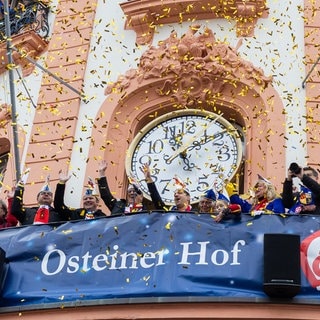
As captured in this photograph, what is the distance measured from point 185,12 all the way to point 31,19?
114 inches

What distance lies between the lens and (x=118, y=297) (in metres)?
8.23

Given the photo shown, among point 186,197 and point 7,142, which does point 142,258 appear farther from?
point 7,142

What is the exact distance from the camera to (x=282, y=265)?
794 cm

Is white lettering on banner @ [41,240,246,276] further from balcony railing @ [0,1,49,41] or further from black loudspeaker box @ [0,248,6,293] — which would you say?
balcony railing @ [0,1,49,41]

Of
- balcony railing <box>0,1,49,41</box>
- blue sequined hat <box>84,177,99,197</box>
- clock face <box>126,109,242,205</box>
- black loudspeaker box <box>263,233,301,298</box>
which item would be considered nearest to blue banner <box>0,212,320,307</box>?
black loudspeaker box <box>263,233,301,298</box>

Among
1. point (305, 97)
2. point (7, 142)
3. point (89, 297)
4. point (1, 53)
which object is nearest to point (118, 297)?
point (89, 297)

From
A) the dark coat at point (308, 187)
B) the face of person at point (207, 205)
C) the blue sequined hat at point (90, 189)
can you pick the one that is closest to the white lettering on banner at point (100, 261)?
the face of person at point (207, 205)

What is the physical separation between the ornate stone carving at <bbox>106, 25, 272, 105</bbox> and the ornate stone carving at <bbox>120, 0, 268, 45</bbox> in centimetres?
38

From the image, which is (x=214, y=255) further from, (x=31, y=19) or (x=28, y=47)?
(x=31, y=19)

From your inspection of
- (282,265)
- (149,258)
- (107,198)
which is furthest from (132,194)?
(282,265)

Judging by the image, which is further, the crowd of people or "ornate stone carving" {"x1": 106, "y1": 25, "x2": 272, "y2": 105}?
"ornate stone carving" {"x1": 106, "y1": 25, "x2": 272, "y2": 105}

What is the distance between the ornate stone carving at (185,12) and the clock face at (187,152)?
4.84ft

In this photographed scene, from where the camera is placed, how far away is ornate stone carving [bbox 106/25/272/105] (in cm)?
1181

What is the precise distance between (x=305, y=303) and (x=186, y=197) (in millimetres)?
2229
